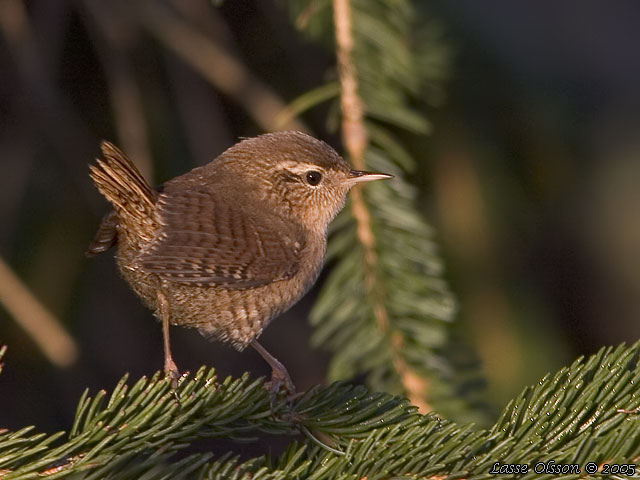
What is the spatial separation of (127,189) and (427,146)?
1.33m

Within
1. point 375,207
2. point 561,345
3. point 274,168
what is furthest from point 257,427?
point 561,345

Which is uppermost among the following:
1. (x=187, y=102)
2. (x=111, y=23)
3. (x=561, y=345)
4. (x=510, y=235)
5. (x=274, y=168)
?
(x=111, y=23)

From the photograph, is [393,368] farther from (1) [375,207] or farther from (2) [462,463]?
(2) [462,463]

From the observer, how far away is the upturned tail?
2598 millimetres

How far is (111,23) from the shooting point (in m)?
3.54

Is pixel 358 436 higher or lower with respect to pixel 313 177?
lower

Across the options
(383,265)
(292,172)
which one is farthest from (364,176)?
(292,172)

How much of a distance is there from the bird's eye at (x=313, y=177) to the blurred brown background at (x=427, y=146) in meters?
0.45

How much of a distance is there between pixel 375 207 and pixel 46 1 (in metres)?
1.84

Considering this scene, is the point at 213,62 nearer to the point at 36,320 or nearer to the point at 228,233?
the point at 228,233

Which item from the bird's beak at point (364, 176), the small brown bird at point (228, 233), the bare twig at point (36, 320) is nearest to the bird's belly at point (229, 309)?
A: the small brown bird at point (228, 233)

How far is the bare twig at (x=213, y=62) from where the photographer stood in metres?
3.56

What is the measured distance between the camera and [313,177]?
324cm

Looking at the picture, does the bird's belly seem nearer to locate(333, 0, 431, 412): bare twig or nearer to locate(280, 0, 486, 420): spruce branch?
locate(280, 0, 486, 420): spruce branch
